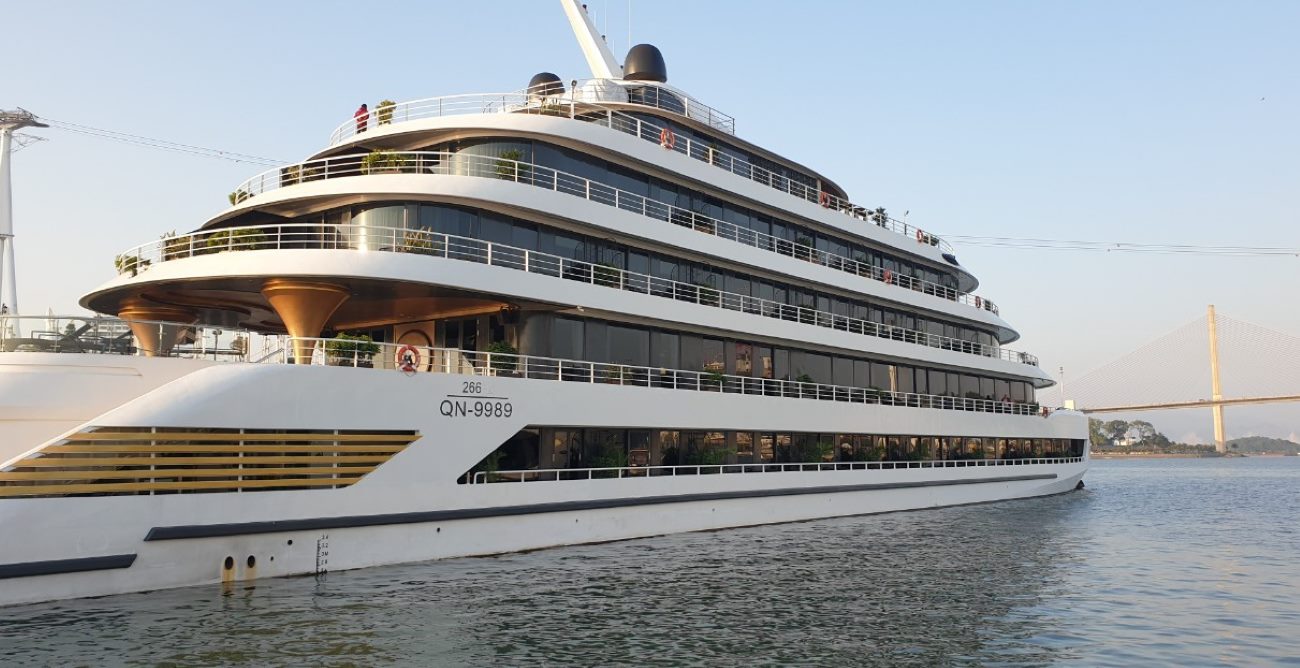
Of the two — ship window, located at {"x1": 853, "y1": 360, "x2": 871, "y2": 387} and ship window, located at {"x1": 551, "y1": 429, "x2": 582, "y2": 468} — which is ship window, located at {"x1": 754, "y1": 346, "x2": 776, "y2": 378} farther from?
ship window, located at {"x1": 551, "y1": 429, "x2": 582, "y2": 468}

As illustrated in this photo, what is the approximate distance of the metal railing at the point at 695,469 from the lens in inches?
768

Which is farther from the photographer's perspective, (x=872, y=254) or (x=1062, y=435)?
(x=1062, y=435)

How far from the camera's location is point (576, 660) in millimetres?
11109

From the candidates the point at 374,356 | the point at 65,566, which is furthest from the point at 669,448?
the point at 65,566

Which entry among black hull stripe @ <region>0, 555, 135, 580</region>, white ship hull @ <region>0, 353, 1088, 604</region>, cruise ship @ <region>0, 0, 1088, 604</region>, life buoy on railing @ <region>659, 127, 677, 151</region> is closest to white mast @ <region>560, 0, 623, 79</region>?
cruise ship @ <region>0, 0, 1088, 604</region>

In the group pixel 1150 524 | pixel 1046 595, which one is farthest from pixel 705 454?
pixel 1150 524

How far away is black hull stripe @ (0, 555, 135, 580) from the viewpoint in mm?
13141

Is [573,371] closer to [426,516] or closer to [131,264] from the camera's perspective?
[426,516]

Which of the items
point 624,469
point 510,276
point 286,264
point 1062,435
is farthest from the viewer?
point 1062,435

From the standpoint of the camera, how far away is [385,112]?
24.0m

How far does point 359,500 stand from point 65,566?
15.1 ft

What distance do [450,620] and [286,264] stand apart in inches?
357

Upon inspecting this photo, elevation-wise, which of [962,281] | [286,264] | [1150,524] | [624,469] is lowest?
[1150,524]

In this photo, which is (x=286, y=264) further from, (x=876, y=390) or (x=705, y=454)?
(x=876, y=390)
